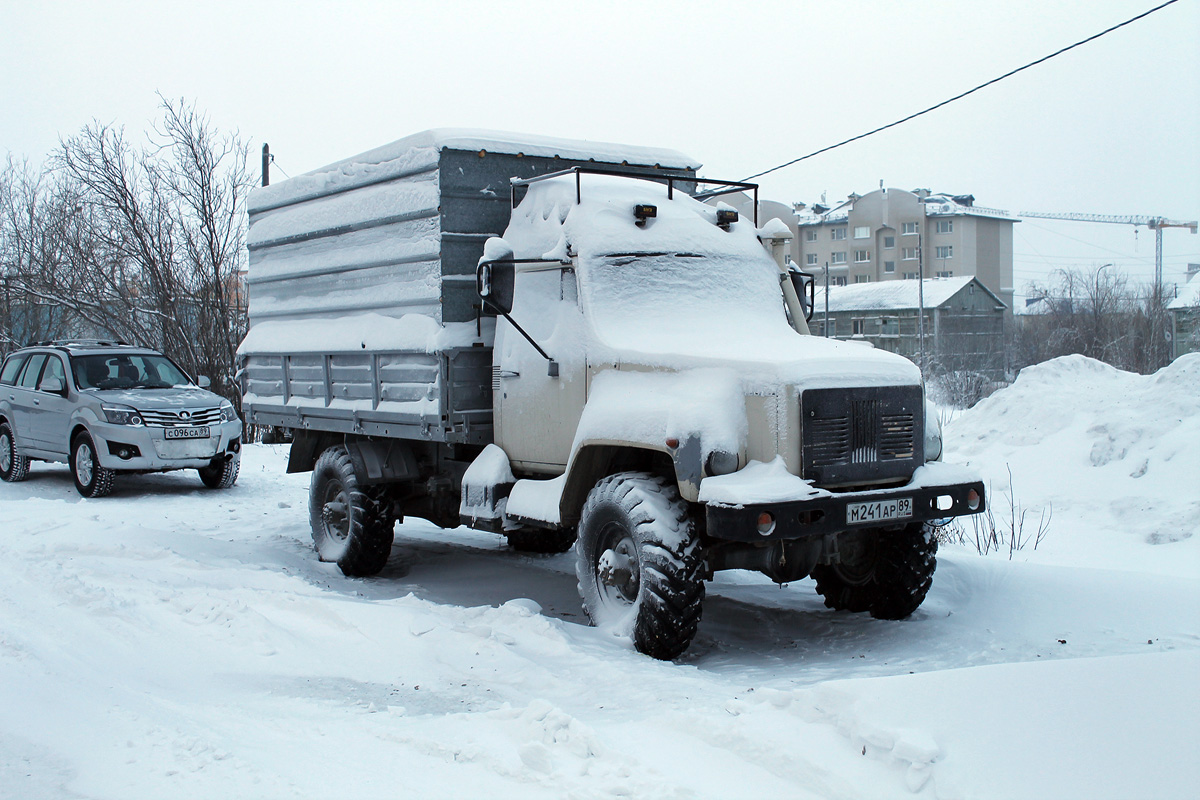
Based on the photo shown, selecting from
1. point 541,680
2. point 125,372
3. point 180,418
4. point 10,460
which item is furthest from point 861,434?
point 10,460

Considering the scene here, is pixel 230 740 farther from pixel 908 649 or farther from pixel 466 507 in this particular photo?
pixel 908 649

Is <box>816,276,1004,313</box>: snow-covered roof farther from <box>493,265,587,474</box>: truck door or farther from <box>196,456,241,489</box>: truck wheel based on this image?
<box>493,265,587,474</box>: truck door

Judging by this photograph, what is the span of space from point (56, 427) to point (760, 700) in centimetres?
1163

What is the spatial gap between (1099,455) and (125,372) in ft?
41.1

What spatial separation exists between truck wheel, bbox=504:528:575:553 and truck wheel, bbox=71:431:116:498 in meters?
5.88

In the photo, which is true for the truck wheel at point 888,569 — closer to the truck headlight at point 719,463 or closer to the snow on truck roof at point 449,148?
the truck headlight at point 719,463

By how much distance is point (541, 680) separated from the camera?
5238 mm

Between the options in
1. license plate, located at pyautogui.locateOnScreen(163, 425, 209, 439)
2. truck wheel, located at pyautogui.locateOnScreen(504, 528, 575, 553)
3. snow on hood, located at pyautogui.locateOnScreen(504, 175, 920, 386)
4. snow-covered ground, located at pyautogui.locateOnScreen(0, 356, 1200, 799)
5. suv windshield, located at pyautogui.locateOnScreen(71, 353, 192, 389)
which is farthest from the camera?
suv windshield, located at pyautogui.locateOnScreen(71, 353, 192, 389)

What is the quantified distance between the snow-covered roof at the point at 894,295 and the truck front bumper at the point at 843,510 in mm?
40969

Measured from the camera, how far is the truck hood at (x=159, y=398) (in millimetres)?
12539

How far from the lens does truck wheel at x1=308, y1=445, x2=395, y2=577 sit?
8.34 m

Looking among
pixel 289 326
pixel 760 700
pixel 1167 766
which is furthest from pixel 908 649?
pixel 289 326

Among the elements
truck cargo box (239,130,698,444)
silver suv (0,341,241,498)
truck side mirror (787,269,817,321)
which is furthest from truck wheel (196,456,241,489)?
truck side mirror (787,269,817,321)

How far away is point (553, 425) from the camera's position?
6746mm
